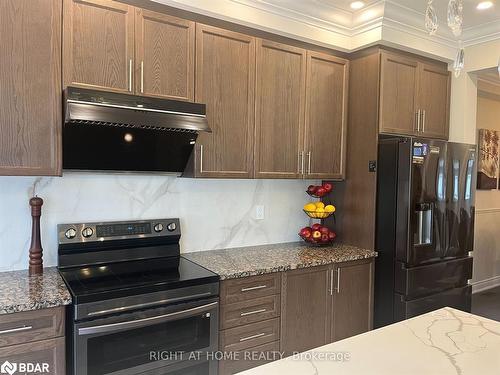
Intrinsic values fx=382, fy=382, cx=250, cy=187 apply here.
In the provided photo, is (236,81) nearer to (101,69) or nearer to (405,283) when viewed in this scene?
(101,69)

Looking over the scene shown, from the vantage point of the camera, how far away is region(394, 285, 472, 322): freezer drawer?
276 cm

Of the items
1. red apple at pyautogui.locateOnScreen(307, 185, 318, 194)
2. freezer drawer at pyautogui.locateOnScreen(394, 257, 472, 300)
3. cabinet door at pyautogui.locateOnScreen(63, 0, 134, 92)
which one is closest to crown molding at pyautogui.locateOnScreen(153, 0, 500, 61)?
cabinet door at pyautogui.locateOnScreen(63, 0, 134, 92)

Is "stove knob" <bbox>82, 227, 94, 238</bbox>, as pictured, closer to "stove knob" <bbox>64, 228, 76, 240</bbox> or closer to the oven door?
"stove knob" <bbox>64, 228, 76, 240</bbox>

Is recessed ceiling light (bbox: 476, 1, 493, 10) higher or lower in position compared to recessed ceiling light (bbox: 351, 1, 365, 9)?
lower

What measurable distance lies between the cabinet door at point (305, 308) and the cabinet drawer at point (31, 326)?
4.24 feet

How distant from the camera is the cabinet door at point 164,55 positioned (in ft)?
7.19

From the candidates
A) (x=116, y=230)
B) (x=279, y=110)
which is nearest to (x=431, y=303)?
(x=279, y=110)

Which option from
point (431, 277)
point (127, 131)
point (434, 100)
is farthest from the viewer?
point (434, 100)

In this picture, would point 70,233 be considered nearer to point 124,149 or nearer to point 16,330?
point 124,149

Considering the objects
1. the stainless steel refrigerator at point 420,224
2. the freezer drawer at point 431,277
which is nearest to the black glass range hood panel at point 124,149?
the stainless steel refrigerator at point 420,224

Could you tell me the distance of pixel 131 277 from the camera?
204 cm

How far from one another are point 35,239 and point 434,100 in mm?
3119

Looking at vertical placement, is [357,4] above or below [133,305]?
above

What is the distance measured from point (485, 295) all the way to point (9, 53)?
530 centimetres
